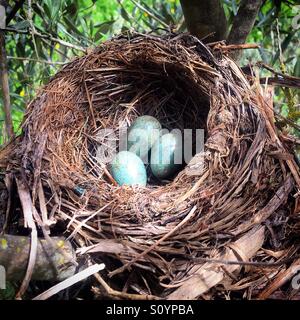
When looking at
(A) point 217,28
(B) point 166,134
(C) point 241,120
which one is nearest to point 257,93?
(C) point 241,120

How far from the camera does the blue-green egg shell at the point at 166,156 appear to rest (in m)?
1.67

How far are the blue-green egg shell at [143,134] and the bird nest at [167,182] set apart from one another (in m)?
0.08

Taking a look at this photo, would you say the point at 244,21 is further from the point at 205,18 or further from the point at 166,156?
the point at 166,156

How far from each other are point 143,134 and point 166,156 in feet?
0.36

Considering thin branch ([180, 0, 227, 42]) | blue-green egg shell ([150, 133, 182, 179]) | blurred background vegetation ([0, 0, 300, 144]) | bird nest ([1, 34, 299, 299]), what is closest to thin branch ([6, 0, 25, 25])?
blurred background vegetation ([0, 0, 300, 144])

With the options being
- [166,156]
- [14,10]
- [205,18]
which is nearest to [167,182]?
[166,156]

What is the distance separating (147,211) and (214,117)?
35 cm

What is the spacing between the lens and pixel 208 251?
44.1 inches

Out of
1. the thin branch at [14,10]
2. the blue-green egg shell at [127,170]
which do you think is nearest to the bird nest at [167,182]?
the blue-green egg shell at [127,170]

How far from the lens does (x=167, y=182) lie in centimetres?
169

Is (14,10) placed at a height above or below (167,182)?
above

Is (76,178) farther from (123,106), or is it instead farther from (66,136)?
(123,106)

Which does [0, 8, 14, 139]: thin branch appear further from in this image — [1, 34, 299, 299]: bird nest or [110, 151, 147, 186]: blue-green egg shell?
[110, 151, 147, 186]: blue-green egg shell

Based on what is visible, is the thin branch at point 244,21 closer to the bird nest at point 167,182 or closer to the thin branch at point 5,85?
the bird nest at point 167,182
